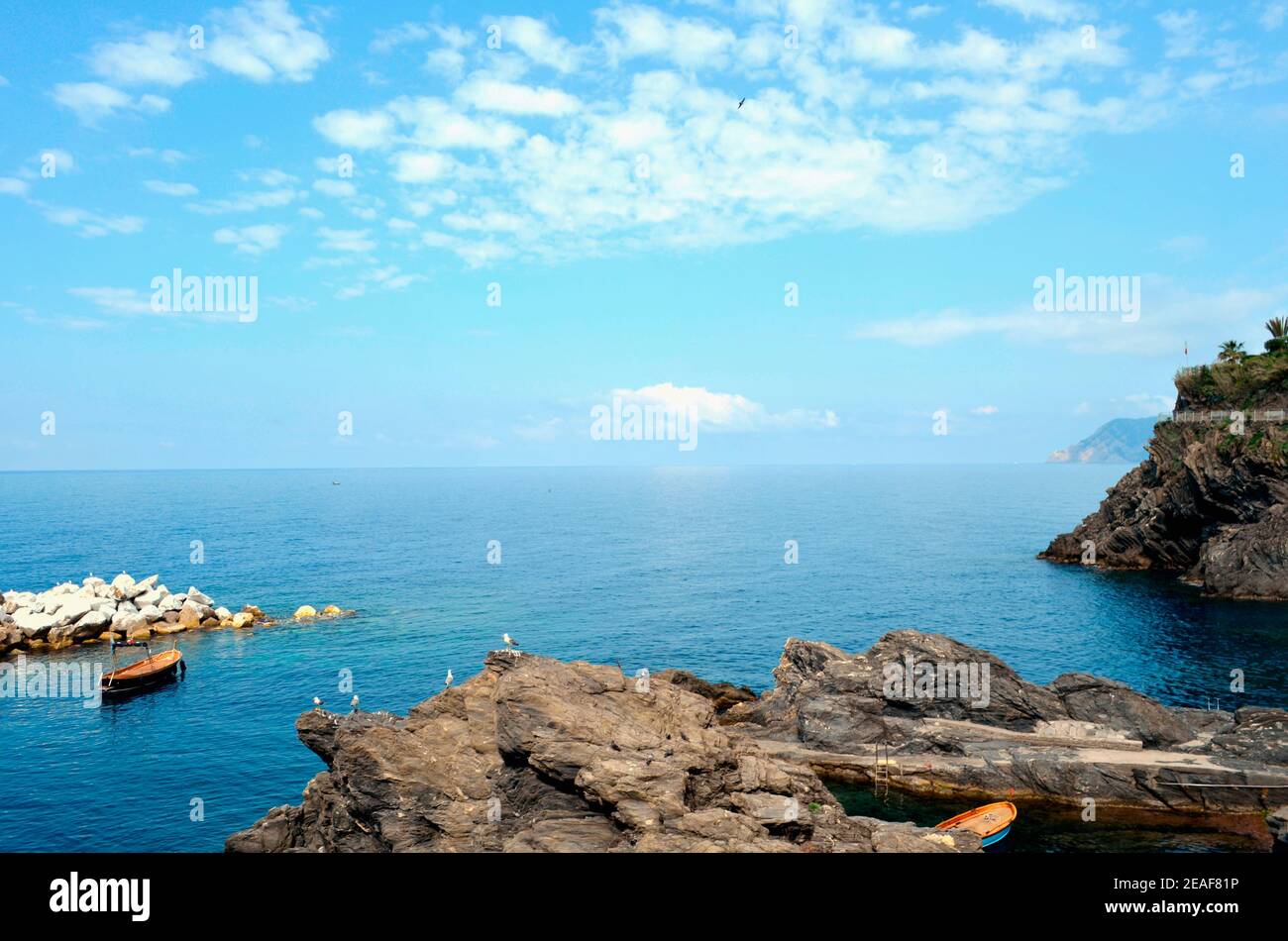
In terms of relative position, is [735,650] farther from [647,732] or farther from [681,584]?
[647,732]

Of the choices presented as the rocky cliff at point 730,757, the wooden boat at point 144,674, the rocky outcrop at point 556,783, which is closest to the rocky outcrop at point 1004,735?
the rocky cliff at point 730,757

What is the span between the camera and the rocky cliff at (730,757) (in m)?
25.0

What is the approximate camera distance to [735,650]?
75.7m

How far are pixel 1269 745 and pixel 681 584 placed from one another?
72.2 meters

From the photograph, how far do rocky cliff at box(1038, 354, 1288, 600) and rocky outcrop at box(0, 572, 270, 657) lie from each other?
113 meters

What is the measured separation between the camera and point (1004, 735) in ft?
162

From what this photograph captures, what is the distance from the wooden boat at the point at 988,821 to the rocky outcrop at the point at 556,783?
7.11m

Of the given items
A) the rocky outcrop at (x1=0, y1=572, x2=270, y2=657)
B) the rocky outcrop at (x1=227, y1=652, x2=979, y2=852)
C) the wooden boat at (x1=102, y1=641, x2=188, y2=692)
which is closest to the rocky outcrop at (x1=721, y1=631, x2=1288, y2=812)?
the rocky outcrop at (x1=227, y1=652, x2=979, y2=852)

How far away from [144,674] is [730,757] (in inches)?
2304

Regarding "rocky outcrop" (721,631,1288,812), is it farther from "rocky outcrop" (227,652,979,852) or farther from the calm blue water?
"rocky outcrop" (227,652,979,852)

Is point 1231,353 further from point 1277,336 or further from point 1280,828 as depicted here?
point 1280,828

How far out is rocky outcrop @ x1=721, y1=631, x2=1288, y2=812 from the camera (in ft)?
141

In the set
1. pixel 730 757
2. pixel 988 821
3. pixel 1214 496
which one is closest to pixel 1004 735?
pixel 988 821

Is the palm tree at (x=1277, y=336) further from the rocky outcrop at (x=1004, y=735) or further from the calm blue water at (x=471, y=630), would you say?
the rocky outcrop at (x=1004, y=735)
